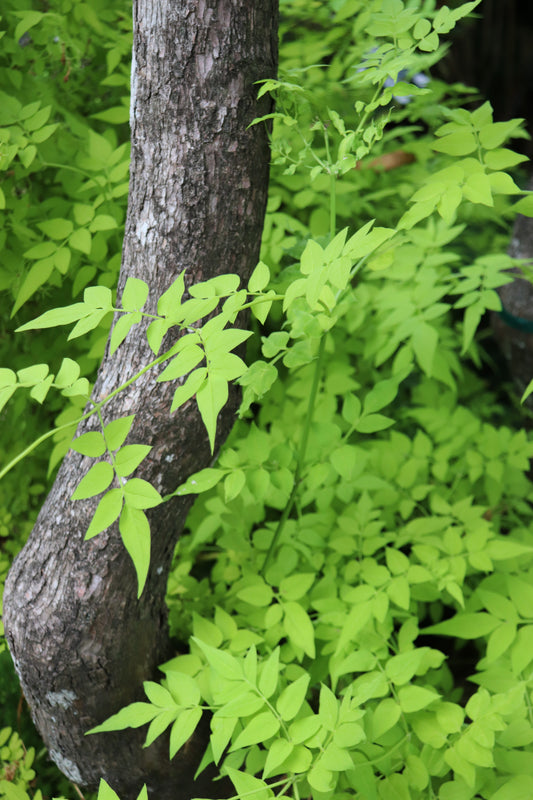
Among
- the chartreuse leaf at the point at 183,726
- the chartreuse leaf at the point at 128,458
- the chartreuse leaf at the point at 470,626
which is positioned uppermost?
the chartreuse leaf at the point at 128,458

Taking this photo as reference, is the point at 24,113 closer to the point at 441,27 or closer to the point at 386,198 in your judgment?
the point at 441,27

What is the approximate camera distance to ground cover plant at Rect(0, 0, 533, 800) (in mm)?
1001

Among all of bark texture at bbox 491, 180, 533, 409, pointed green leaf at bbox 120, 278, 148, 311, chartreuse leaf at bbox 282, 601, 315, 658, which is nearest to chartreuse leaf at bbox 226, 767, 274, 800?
chartreuse leaf at bbox 282, 601, 315, 658

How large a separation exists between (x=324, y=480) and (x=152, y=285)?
1.89 ft

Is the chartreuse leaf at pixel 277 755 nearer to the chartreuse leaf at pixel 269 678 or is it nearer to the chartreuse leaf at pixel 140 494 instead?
the chartreuse leaf at pixel 269 678

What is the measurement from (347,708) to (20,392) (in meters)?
1.12

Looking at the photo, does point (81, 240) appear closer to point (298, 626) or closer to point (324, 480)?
point (324, 480)

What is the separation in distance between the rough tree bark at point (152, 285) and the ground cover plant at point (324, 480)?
9 cm

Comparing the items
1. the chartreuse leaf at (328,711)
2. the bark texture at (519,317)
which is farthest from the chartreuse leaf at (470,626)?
the bark texture at (519,317)

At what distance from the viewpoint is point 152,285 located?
121 cm

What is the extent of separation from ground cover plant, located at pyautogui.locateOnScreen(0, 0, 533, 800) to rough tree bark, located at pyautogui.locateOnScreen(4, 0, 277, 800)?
9 centimetres

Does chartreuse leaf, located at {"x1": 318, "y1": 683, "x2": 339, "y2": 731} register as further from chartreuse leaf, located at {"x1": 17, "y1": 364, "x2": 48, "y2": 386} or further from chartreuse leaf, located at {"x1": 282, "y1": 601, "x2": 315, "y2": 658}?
chartreuse leaf, located at {"x1": 17, "y1": 364, "x2": 48, "y2": 386}

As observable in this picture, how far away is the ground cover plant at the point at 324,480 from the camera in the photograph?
1.00 metres

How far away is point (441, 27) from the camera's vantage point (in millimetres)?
1062
